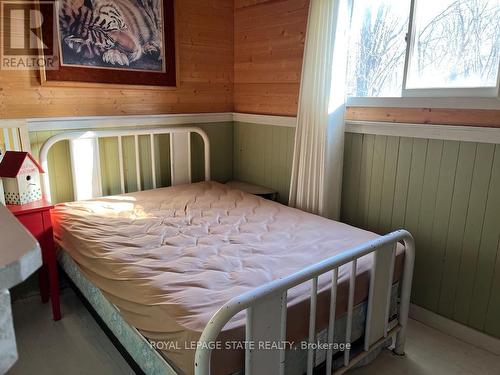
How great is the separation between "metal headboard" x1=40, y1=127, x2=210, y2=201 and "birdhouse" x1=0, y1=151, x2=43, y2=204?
0.81 ft

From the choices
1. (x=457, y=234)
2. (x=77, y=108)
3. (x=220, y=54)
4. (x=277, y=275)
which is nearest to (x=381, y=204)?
(x=457, y=234)

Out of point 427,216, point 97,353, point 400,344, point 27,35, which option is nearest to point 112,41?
point 27,35

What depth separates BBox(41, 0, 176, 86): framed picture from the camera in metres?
2.35

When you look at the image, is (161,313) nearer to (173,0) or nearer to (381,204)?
(381,204)

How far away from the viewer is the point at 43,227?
2.03 metres

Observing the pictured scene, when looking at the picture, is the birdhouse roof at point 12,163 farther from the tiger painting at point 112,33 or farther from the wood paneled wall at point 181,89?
the tiger painting at point 112,33

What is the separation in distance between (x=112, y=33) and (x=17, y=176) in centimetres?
117

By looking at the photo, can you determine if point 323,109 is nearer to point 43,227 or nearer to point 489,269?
point 489,269

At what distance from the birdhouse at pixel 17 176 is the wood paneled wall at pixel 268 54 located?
175 cm

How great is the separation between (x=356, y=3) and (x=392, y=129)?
2.73ft

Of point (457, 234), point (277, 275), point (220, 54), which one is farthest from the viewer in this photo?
point (220, 54)

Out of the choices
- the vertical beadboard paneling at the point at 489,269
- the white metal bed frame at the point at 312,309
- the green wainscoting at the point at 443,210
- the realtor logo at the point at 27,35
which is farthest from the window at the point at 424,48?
the realtor logo at the point at 27,35

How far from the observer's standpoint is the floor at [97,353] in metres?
1.82

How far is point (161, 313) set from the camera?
133cm
